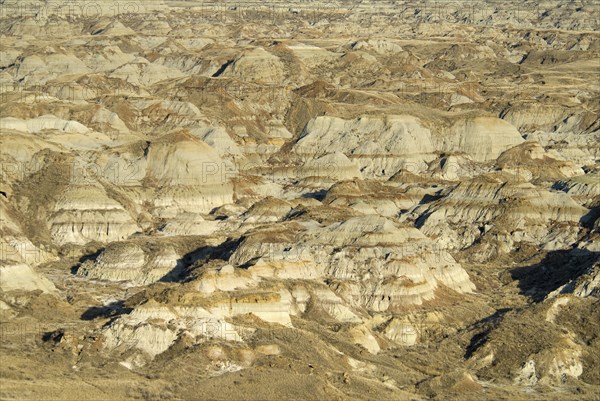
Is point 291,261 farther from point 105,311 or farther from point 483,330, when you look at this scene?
point 483,330

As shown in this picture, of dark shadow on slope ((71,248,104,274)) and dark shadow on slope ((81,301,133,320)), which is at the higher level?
dark shadow on slope ((81,301,133,320))

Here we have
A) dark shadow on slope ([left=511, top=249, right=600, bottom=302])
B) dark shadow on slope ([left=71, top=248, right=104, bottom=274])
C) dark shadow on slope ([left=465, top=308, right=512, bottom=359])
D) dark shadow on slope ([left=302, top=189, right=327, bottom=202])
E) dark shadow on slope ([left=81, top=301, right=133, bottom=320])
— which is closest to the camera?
dark shadow on slope ([left=81, top=301, right=133, bottom=320])

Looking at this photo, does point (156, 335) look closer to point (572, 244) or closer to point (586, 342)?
point (586, 342)

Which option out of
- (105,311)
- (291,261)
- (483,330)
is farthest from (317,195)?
(105,311)

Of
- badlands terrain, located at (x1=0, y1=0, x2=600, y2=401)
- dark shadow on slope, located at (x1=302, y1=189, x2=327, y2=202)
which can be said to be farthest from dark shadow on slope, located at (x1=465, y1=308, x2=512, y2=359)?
dark shadow on slope, located at (x1=302, y1=189, x2=327, y2=202)

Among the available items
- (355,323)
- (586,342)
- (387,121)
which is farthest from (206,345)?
(387,121)

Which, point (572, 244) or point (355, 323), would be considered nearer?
point (355, 323)

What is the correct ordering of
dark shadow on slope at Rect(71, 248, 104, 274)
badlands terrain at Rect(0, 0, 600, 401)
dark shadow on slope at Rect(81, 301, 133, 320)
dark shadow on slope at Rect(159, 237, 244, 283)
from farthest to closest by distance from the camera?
dark shadow on slope at Rect(71, 248, 104, 274) → dark shadow on slope at Rect(159, 237, 244, 283) → dark shadow on slope at Rect(81, 301, 133, 320) → badlands terrain at Rect(0, 0, 600, 401)

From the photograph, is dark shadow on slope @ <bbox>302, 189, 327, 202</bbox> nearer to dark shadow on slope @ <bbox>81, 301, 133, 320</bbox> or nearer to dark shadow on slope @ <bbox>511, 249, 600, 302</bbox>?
dark shadow on slope @ <bbox>511, 249, 600, 302</bbox>
